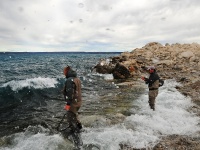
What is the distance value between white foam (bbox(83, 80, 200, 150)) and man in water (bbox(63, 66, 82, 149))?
39 cm

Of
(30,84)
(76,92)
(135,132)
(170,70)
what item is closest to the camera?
(76,92)

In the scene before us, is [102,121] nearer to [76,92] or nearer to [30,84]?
[76,92]

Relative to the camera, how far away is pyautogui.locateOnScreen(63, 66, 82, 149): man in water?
29.3ft

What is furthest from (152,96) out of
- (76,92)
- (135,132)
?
(76,92)

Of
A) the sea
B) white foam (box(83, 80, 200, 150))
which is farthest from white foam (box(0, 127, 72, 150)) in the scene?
white foam (box(83, 80, 200, 150))

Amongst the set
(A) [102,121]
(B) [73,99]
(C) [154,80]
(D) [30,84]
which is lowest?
(D) [30,84]

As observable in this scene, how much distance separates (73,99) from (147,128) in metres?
3.46

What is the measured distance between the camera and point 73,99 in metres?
9.19

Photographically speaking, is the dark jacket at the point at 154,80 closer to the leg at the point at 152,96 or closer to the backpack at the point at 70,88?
the leg at the point at 152,96

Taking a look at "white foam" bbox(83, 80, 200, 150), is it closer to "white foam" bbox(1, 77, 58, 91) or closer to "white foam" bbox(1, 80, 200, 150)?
"white foam" bbox(1, 80, 200, 150)

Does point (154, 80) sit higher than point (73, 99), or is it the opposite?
point (154, 80)

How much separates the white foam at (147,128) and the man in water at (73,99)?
Answer: 1.27 ft

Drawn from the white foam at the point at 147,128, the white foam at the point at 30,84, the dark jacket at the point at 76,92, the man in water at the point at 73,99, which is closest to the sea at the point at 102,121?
the white foam at the point at 147,128

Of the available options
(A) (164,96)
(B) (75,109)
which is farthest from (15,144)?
(A) (164,96)
